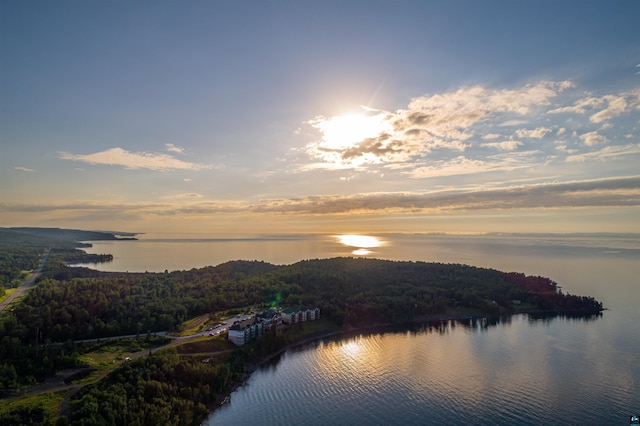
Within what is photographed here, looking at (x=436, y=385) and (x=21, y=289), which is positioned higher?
(x=21, y=289)

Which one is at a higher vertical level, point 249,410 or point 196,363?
point 196,363

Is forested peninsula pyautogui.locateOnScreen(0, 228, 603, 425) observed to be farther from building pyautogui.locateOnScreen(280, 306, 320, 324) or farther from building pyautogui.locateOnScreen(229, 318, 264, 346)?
building pyautogui.locateOnScreen(280, 306, 320, 324)

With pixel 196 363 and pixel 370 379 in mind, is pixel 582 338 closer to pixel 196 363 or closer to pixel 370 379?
pixel 370 379

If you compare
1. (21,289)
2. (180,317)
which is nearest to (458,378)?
(180,317)

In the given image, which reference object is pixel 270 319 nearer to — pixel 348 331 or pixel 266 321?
pixel 266 321

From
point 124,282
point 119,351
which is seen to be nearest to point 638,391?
point 119,351

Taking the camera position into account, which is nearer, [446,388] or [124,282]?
[446,388]

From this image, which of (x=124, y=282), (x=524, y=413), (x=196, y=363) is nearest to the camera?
Result: (x=524, y=413)
